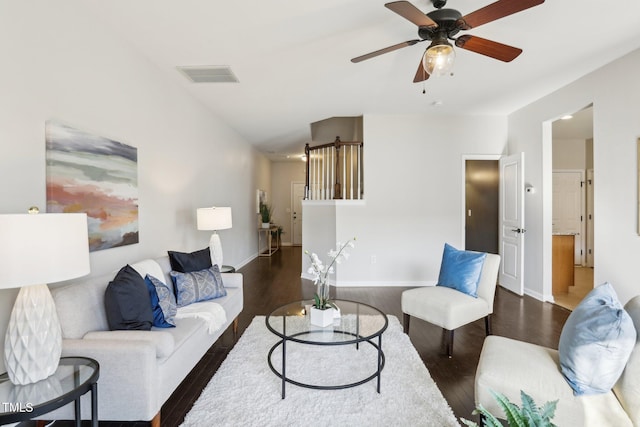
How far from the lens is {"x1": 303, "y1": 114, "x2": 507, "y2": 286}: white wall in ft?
16.5

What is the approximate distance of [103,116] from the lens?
2.54 metres

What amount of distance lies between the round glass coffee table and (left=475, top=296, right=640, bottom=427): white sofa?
69 cm

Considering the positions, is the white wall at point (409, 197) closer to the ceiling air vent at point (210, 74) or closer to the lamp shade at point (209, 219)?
the lamp shade at point (209, 219)

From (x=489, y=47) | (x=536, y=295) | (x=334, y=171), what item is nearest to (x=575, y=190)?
(x=536, y=295)

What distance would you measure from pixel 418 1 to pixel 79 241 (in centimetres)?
258

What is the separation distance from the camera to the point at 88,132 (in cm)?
237

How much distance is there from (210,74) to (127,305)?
8.53 feet

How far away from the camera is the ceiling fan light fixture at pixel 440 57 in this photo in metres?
2.14

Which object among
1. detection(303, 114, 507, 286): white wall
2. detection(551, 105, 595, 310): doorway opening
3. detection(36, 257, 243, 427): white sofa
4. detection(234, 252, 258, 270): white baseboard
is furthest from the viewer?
detection(551, 105, 595, 310): doorway opening

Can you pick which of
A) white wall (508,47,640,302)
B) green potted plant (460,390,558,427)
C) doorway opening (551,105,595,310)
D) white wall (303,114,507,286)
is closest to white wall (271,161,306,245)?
white wall (303,114,507,286)

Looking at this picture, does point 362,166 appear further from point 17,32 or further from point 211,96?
point 17,32

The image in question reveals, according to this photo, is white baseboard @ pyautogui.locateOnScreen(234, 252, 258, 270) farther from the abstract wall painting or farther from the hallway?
the hallway

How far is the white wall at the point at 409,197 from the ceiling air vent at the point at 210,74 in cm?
234

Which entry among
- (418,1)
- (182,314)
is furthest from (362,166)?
(182,314)
